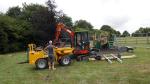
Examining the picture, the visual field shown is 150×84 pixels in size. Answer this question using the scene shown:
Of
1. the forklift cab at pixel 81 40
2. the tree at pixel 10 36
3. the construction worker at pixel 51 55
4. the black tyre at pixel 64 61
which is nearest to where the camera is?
the construction worker at pixel 51 55

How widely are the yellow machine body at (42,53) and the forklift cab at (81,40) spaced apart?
1.54m

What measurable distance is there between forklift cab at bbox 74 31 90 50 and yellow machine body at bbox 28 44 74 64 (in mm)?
1543

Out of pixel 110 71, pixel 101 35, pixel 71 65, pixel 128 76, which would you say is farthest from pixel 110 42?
pixel 128 76

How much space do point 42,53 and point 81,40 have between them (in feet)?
13.7

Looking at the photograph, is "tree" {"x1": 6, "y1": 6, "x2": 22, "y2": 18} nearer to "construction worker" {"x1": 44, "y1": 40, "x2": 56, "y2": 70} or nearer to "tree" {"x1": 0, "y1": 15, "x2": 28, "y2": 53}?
"tree" {"x1": 0, "y1": 15, "x2": 28, "y2": 53}

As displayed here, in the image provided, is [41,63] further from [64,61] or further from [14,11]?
[14,11]

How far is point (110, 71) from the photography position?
1723 centimetres

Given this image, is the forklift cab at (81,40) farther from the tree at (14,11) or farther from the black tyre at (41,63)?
the tree at (14,11)

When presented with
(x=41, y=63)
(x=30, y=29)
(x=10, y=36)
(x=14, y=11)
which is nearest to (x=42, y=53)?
(x=41, y=63)

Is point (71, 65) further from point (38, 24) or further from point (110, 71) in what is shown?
point (38, 24)

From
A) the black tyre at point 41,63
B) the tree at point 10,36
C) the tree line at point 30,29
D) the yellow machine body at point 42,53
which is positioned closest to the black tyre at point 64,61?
the yellow machine body at point 42,53

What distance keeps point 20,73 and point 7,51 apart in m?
22.6

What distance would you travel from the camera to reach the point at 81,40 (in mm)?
23734

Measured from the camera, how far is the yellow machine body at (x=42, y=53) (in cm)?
2022
